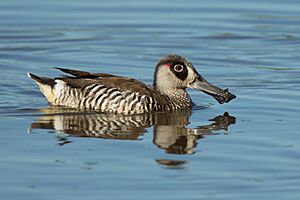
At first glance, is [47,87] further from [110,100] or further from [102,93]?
[110,100]

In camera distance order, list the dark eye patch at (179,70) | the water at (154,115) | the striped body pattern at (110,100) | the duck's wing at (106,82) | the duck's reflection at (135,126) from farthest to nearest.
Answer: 1. the dark eye patch at (179,70)
2. the duck's wing at (106,82)
3. the striped body pattern at (110,100)
4. the duck's reflection at (135,126)
5. the water at (154,115)

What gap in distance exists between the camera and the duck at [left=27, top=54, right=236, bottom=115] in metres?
18.2

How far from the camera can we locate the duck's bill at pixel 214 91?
736 inches

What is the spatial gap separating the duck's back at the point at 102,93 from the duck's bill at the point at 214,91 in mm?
822

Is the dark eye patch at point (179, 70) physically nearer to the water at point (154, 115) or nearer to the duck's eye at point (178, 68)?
the duck's eye at point (178, 68)

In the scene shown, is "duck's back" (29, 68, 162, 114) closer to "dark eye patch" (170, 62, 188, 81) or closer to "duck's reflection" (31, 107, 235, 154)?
"duck's reflection" (31, 107, 235, 154)

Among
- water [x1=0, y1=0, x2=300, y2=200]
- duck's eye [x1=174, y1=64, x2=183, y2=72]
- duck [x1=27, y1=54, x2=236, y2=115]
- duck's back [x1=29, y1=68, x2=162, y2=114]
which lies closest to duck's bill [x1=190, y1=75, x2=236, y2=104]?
A: duck [x1=27, y1=54, x2=236, y2=115]

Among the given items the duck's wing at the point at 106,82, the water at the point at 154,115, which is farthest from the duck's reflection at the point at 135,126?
the duck's wing at the point at 106,82

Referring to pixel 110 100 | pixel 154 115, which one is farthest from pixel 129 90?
pixel 154 115

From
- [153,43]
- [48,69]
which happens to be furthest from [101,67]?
[153,43]

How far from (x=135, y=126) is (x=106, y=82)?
1490mm

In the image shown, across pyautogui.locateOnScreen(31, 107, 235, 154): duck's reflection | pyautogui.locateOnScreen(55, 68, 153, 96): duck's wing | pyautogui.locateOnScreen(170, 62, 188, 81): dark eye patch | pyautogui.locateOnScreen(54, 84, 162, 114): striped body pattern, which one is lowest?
pyautogui.locateOnScreen(31, 107, 235, 154): duck's reflection

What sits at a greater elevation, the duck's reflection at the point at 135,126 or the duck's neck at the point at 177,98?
the duck's neck at the point at 177,98

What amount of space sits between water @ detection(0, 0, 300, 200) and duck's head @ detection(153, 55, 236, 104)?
10.8 inches
